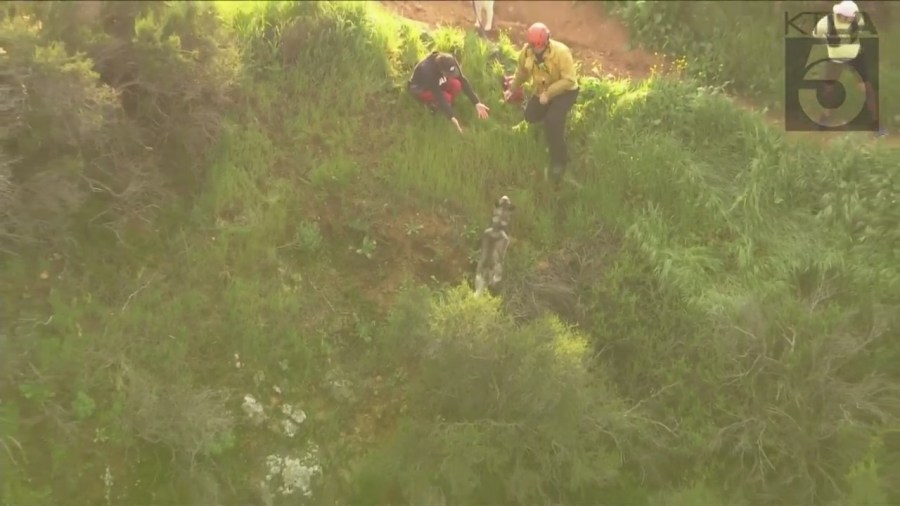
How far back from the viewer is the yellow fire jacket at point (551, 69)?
7051mm

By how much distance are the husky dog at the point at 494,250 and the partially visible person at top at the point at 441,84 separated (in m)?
1.05

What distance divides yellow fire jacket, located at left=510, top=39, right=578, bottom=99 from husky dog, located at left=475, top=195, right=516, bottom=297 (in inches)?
44.6

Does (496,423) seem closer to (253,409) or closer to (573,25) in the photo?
(253,409)

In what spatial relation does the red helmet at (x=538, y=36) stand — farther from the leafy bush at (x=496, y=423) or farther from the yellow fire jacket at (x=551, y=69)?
the leafy bush at (x=496, y=423)

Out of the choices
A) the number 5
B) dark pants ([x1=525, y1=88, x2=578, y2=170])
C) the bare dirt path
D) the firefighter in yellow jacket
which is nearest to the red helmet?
the firefighter in yellow jacket

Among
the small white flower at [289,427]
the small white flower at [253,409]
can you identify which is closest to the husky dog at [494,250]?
the small white flower at [289,427]

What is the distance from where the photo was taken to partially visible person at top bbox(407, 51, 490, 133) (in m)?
7.34

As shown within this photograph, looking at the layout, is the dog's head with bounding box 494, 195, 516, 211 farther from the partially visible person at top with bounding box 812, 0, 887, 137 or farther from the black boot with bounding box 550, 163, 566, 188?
the partially visible person at top with bounding box 812, 0, 887, 137

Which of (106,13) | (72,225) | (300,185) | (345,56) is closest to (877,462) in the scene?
(300,185)

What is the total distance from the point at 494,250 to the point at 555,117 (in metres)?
1.42

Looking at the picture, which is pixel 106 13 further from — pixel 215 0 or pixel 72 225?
pixel 72 225

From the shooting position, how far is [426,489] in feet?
19.7

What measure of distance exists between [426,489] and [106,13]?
5009mm

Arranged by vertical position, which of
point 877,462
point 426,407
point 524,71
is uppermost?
point 524,71
